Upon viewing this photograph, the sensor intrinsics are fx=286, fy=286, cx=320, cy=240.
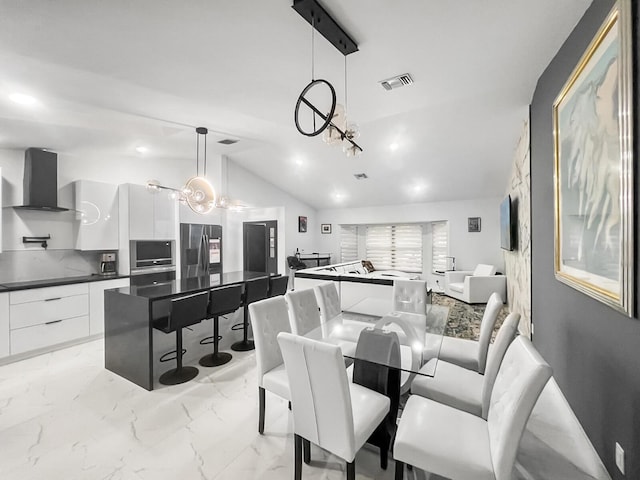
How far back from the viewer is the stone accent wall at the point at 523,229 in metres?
3.55

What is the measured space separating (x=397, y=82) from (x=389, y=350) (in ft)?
8.15

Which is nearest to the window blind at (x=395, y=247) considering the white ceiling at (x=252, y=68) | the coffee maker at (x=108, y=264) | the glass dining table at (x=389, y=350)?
the white ceiling at (x=252, y=68)

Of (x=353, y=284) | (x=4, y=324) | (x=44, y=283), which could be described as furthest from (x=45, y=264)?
(x=353, y=284)

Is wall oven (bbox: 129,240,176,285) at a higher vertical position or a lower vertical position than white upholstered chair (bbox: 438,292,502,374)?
higher

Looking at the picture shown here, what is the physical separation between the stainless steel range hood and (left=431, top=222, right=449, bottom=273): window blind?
7.50m

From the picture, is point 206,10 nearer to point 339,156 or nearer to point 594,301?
point 594,301

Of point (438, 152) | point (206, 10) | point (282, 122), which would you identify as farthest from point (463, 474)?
point (438, 152)

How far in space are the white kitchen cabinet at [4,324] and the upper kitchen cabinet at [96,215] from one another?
1070 mm

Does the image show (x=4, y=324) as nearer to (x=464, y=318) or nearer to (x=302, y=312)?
(x=302, y=312)

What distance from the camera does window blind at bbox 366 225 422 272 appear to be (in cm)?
785

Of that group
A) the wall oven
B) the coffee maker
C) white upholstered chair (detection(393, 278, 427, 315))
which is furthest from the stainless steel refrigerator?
white upholstered chair (detection(393, 278, 427, 315))

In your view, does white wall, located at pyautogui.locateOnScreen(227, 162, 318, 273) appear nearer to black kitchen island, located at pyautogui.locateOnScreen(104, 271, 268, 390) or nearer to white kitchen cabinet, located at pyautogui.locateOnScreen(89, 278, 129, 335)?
white kitchen cabinet, located at pyautogui.locateOnScreen(89, 278, 129, 335)

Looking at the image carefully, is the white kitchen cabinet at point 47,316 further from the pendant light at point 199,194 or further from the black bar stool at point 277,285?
the black bar stool at point 277,285

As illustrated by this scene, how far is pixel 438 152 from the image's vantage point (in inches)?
196
